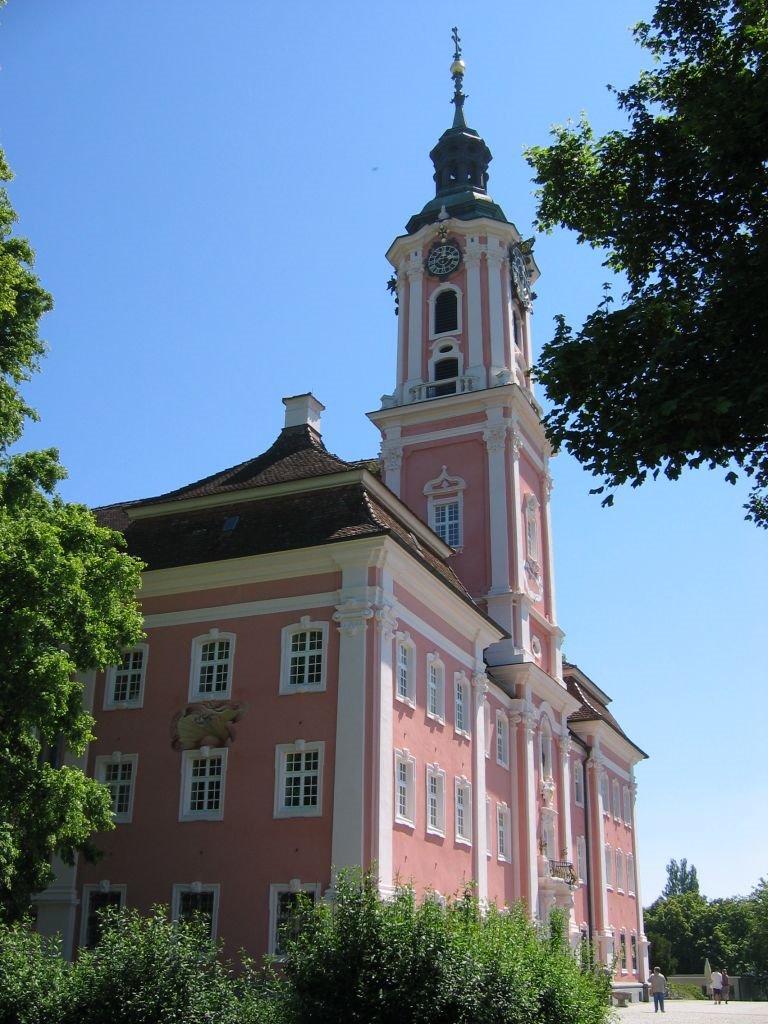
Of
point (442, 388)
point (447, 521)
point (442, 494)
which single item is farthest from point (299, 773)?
point (442, 388)

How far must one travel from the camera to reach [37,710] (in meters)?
19.6

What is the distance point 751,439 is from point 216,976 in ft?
35.7

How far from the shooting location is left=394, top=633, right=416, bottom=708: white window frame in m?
27.1

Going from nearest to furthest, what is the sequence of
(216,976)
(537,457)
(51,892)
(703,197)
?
1. (703,197)
2. (216,976)
3. (51,892)
4. (537,457)

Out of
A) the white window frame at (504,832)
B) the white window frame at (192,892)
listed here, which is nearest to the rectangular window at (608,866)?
the white window frame at (504,832)

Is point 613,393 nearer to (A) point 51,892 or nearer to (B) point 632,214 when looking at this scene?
(B) point 632,214

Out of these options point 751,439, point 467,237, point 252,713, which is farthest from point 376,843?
point 467,237

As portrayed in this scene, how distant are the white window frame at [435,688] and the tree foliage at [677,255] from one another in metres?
14.9

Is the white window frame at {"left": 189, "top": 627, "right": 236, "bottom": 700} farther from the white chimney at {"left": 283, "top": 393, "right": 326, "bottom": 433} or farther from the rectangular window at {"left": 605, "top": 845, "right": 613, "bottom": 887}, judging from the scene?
the rectangular window at {"left": 605, "top": 845, "right": 613, "bottom": 887}

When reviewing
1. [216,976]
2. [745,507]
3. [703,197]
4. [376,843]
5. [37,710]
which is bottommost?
[216,976]

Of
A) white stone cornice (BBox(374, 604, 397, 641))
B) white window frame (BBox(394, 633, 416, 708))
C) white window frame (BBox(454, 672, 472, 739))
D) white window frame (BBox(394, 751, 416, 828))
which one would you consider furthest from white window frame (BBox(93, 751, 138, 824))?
white window frame (BBox(454, 672, 472, 739))

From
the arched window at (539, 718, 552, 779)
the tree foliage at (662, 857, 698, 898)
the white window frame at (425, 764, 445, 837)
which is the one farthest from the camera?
the tree foliage at (662, 857, 698, 898)

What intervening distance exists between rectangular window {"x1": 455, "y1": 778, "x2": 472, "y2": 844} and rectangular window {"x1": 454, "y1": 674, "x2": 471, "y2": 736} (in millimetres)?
1455

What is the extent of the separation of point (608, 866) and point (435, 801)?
23.8 meters
